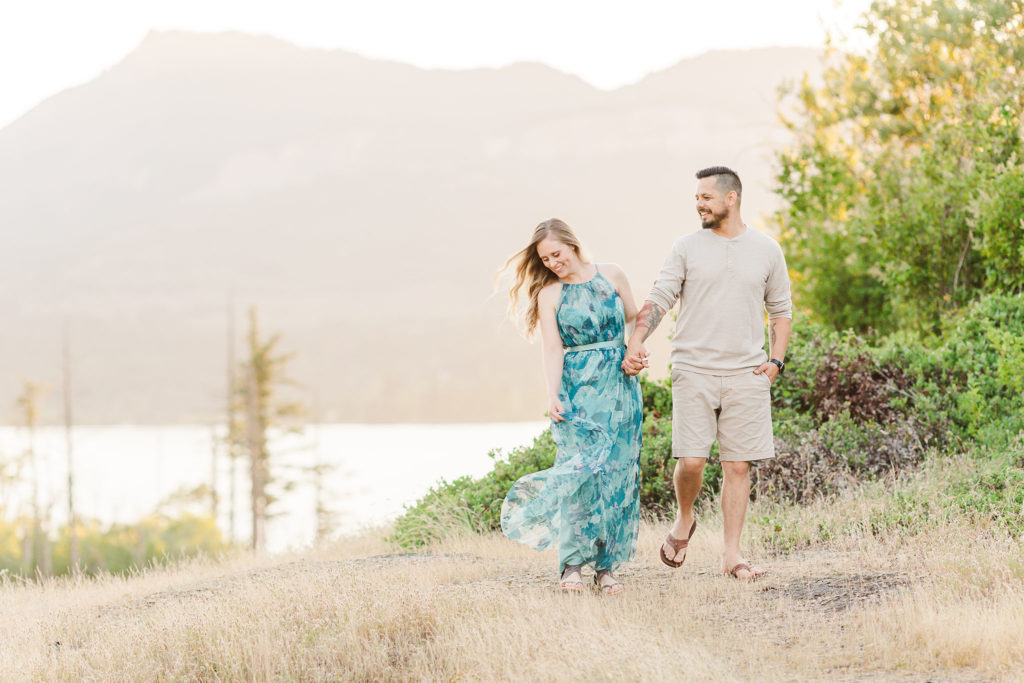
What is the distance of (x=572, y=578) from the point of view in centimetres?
595

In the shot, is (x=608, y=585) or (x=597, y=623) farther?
(x=608, y=585)

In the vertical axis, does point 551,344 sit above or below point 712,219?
below

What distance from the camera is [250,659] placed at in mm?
4855

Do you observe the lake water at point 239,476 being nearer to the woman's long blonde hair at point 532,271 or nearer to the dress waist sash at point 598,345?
the woman's long blonde hair at point 532,271

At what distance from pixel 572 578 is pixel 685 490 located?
3.04 feet

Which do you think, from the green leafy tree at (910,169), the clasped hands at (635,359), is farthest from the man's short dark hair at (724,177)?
the green leafy tree at (910,169)

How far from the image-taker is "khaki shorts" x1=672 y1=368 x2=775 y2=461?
595 cm

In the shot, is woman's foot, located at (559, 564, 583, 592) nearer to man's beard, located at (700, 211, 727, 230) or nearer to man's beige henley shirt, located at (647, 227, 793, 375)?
man's beige henley shirt, located at (647, 227, 793, 375)

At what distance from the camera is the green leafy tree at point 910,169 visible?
12180mm

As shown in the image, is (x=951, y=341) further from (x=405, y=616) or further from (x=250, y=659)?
(x=250, y=659)

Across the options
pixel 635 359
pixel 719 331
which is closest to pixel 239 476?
pixel 635 359

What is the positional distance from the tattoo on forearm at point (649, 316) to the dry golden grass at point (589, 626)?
1.65 metres

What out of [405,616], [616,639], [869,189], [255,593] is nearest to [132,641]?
[255,593]

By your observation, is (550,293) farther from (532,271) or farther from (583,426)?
(583,426)
